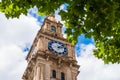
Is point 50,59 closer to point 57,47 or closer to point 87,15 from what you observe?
point 57,47

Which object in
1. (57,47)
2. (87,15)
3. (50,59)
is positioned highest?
(57,47)

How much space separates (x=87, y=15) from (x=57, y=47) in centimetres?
4927

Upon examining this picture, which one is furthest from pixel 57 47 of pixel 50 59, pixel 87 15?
pixel 87 15

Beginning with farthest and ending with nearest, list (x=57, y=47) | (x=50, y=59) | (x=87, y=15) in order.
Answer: (x=57, y=47), (x=50, y=59), (x=87, y=15)

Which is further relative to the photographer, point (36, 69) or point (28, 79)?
point (28, 79)

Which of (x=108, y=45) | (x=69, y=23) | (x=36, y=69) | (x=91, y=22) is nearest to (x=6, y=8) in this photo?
(x=69, y=23)

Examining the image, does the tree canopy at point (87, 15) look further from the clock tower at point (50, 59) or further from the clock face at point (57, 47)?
the clock face at point (57, 47)

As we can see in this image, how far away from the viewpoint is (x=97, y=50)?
487 inches

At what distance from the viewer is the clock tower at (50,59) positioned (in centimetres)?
5434

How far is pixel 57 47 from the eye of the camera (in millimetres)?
59344

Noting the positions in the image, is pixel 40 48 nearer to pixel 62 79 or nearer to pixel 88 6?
pixel 62 79

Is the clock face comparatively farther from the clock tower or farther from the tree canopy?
the tree canopy

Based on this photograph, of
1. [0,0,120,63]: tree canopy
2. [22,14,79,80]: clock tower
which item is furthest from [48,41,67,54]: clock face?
[0,0,120,63]: tree canopy

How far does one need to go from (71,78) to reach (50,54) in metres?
5.06
